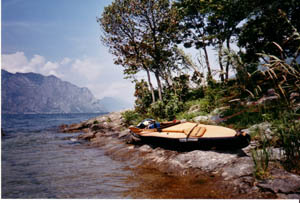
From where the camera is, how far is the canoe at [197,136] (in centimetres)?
525

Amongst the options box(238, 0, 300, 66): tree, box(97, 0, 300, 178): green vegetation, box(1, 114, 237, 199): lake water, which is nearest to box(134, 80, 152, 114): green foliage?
box(97, 0, 300, 178): green vegetation

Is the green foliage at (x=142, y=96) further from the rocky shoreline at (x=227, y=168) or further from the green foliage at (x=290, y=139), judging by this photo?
the green foliage at (x=290, y=139)

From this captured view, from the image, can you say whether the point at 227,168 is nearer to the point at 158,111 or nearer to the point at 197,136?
the point at 197,136

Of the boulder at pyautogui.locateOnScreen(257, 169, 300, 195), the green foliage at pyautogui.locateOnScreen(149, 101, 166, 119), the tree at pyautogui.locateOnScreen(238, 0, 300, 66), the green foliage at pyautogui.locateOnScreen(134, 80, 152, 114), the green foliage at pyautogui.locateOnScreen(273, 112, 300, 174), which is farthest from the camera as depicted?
the green foliage at pyautogui.locateOnScreen(134, 80, 152, 114)

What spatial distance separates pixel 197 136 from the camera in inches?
231

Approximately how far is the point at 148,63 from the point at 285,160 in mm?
13277

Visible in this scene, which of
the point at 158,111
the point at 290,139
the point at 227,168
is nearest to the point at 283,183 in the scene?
the point at 290,139

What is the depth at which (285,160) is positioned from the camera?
13.6 feet

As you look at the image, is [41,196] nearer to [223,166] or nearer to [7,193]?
[7,193]

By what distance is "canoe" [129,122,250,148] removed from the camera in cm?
525

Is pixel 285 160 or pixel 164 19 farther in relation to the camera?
pixel 164 19

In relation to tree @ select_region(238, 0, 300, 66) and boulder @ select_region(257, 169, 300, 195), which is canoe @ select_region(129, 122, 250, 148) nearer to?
boulder @ select_region(257, 169, 300, 195)

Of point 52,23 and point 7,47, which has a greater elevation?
point 52,23

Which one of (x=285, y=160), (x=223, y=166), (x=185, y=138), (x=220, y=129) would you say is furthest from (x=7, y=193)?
(x=285, y=160)
